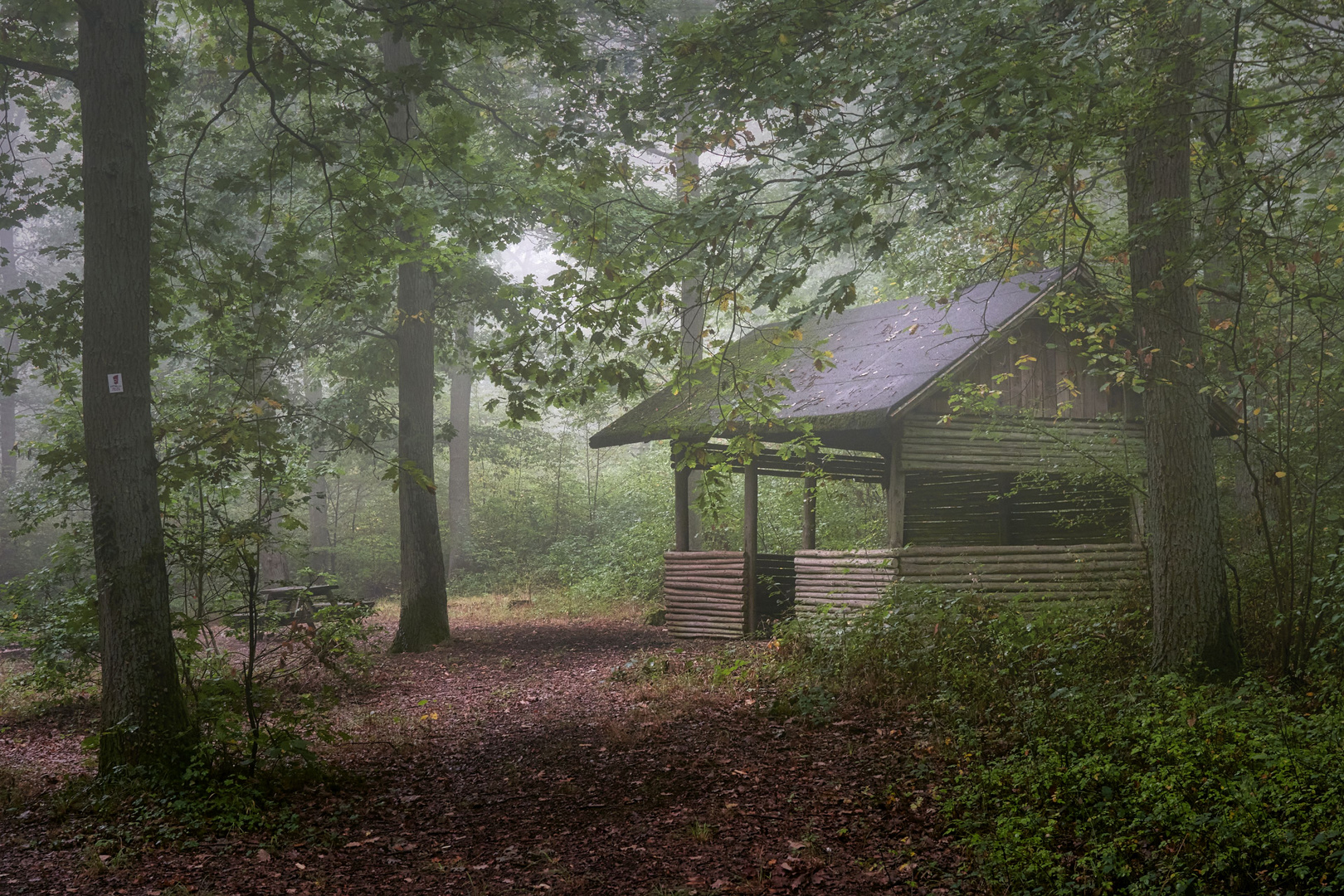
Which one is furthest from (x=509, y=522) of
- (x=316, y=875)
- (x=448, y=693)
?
(x=316, y=875)

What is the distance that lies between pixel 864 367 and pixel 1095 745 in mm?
7144

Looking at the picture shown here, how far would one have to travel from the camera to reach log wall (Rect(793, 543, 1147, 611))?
34.0ft

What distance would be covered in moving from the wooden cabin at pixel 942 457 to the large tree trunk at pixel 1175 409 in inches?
52.1

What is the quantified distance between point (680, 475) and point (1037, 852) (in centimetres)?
976

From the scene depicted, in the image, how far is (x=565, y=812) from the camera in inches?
223

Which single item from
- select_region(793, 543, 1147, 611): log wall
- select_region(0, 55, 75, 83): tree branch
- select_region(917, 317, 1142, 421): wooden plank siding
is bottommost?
select_region(793, 543, 1147, 611): log wall

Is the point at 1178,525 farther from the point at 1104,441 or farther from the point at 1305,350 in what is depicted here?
the point at 1104,441

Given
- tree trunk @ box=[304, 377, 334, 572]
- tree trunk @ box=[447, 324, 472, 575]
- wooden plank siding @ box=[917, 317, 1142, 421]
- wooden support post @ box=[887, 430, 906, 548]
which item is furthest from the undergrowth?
tree trunk @ box=[304, 377, 334, 572]

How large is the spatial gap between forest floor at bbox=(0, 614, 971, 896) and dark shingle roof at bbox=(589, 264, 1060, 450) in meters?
2.87

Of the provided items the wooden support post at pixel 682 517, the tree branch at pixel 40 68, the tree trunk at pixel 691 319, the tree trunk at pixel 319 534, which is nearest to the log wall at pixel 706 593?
the wooden support post at pixel 682 517

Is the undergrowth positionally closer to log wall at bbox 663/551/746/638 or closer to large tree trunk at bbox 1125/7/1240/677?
large tree trunk at bbox 1125/7/1240/677

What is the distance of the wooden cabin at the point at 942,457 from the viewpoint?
34.7 feet

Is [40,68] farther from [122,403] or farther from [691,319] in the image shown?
[691,319]

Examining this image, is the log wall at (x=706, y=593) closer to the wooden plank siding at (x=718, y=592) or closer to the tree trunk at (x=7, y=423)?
the wooden plank siding at (x=718, y=592)
